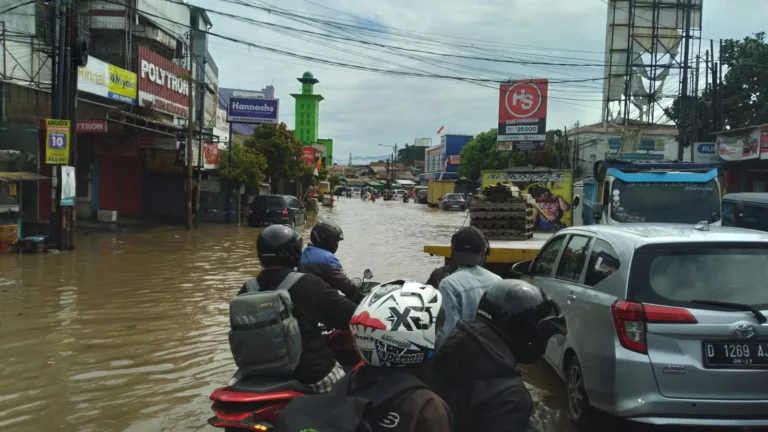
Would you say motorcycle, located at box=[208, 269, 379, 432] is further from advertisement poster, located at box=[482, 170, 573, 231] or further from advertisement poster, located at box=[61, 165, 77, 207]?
advertisement poster, located at box=[482, 170, 573, 231]

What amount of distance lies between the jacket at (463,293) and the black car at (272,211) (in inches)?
840

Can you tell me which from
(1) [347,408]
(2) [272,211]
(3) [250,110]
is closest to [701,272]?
(1) [347,408]

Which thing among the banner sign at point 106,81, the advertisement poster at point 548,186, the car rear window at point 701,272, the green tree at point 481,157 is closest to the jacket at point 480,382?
the car rear window at point 701,272

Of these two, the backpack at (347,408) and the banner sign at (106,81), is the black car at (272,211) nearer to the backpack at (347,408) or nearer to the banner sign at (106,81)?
the banner sign at (106,81)

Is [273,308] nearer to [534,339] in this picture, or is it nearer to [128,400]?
[534,339]

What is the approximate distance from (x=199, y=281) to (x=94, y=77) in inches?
470

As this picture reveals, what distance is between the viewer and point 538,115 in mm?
37625

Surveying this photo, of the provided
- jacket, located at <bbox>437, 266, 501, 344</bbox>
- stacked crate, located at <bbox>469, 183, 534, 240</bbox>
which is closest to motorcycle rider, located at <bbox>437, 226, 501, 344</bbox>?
jacket, located at <bbox>437, 266, 501, 344</bbox>

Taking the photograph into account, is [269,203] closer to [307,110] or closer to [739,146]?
[739,146]

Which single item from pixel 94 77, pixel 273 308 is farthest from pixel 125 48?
pixel 273 308

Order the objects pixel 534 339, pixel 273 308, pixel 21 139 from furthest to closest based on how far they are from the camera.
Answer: pixel 21 139, pixel 273 308, pixel 534 339

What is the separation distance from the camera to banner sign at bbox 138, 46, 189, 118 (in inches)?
954

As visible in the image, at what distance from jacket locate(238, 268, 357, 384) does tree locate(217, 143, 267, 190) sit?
2538cm

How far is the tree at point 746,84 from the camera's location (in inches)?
1204
